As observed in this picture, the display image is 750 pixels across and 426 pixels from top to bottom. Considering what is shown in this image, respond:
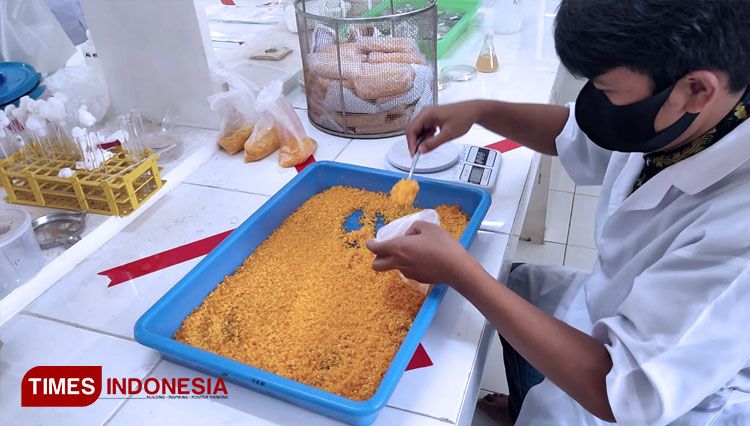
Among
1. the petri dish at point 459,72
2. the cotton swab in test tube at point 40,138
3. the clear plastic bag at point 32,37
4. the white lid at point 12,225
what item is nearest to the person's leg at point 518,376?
the petri dish at point 459,72

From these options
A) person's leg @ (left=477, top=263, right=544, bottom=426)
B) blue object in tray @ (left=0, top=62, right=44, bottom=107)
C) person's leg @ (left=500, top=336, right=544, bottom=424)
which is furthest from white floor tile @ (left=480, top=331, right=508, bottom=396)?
blue object in tray @ (left=0, top=62, right=44, bottom=107)

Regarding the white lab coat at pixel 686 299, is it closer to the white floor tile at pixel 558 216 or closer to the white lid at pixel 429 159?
the white lid at pixel 429 159

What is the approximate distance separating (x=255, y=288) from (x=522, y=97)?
900 millimetres

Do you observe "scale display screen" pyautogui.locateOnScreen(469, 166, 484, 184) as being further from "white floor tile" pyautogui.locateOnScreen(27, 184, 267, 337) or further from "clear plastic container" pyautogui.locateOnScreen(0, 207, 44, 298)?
"clear plastic container" pyautogui.locateOnScreen(0, 207, 44, 298)

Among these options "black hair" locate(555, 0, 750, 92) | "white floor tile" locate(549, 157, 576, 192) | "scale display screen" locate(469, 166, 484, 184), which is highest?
"black hair" locate(555, 0, 750, 92)

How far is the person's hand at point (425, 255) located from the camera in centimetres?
77

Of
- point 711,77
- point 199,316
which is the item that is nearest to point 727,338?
point 711,77

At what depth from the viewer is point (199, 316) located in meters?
0.85

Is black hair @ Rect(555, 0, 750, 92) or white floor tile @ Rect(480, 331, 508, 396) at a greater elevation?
black hair @ Rect(555, 0, 750, 92)

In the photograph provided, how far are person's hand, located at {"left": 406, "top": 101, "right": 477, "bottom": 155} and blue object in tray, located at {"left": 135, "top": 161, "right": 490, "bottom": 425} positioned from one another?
0.25 ft

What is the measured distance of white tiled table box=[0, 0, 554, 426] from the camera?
72cm

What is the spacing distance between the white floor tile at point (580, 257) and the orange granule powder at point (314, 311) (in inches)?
40.4

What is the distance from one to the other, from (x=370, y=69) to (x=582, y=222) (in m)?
1.25

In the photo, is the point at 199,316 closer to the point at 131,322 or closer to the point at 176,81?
the point at 131,322
